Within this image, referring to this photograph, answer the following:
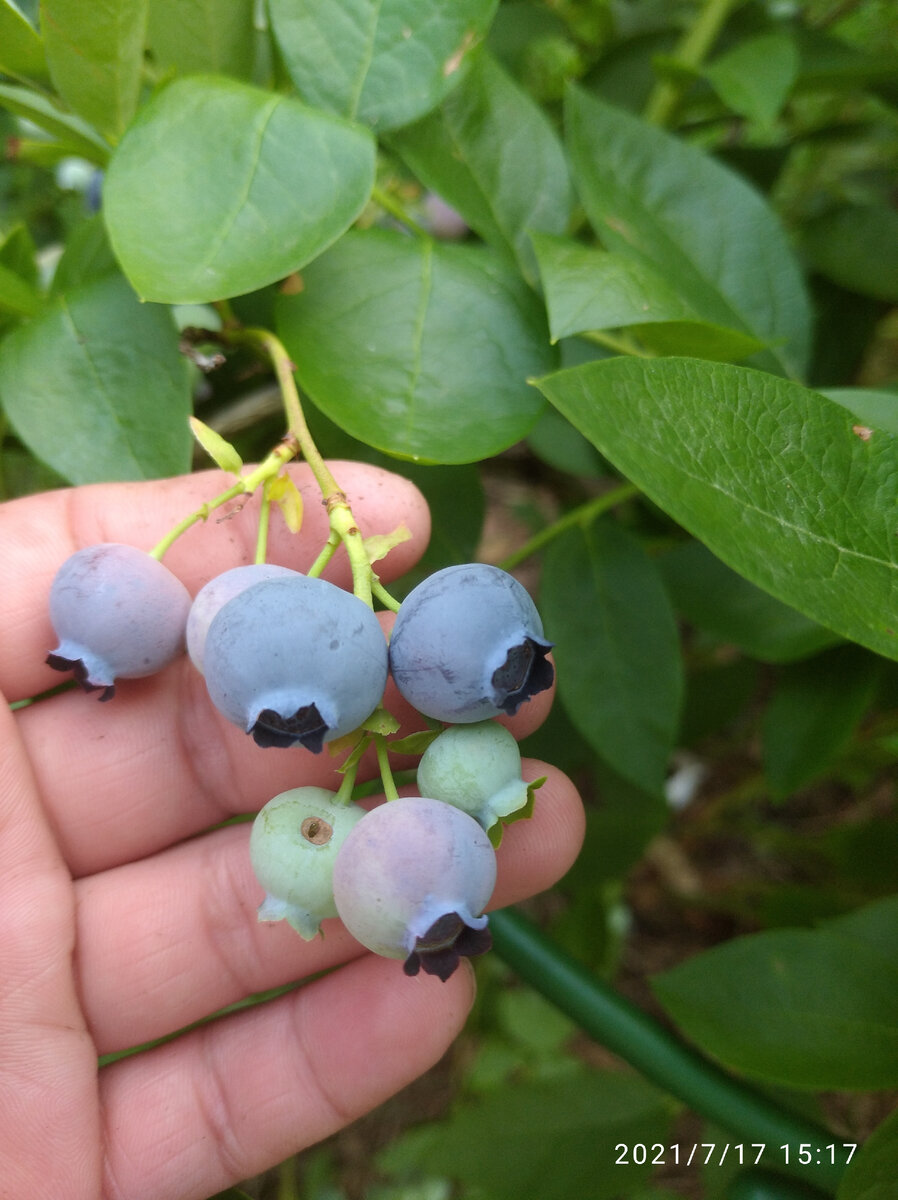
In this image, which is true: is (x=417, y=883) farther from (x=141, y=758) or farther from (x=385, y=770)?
(x=141, y=758)

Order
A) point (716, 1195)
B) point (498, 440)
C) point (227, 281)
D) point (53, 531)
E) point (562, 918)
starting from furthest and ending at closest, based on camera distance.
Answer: point (562, 918) < point (716, 1195) < point (53, 531) < point (498, 440) < point (227, 281)

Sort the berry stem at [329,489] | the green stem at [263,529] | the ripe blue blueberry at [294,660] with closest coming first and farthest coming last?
the ripe blue blueberry at [294,660] → the berry stem at [329,489] → the green stem at [263,529]

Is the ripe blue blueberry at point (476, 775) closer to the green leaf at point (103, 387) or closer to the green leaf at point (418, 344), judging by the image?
the green leaf at point (418, 344)

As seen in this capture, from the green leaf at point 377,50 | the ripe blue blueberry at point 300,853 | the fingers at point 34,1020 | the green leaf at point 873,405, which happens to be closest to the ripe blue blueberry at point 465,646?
the ripe blue blueberry at point 300,853

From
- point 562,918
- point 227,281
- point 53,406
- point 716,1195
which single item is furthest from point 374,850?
point 562,918

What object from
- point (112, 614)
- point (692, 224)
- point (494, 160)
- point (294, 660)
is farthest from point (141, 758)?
point (692, 224)

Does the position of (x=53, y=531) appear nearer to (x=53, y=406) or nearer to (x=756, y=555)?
(x=53, y=406)
